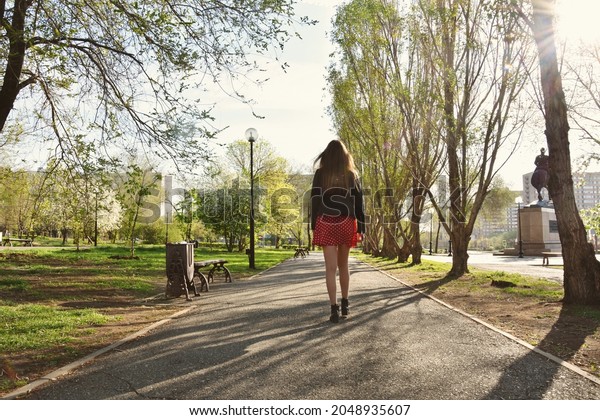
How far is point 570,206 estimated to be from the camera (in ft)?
24.8

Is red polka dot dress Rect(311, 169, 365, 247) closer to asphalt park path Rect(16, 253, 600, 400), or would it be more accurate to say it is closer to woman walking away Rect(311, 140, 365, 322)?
woman walking away Rect(311, 140, 365, 322)

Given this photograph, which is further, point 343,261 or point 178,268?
point 178,268

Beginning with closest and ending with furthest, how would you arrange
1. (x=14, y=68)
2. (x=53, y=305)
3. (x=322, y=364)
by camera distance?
(x=322, y=364)
(x=53, y=305)
(x=14, y=68)

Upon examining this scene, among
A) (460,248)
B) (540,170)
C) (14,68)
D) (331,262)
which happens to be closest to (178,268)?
(331,262)

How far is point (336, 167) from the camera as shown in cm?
589

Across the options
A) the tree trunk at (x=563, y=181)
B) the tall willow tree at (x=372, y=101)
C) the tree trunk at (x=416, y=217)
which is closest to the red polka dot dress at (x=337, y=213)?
the tree trunk at (x=563, y=181)

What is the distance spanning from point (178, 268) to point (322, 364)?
5941mm

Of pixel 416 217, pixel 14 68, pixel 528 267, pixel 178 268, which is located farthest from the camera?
pixel 416 217

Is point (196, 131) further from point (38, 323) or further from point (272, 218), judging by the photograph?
point (272, 218)

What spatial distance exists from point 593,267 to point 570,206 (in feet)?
3.55

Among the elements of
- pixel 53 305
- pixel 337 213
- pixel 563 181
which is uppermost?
pixel 563 181

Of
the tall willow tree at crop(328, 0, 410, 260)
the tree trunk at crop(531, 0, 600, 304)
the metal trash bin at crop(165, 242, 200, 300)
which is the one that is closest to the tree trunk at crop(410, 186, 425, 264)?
the tall willow tree at crop(328, 0, 410, 260)

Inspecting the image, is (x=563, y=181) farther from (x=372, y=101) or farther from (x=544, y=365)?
(x=372, y=101)

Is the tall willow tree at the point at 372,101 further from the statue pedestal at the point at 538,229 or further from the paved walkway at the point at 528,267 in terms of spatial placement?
the statue pedestal at the point at 538,229
